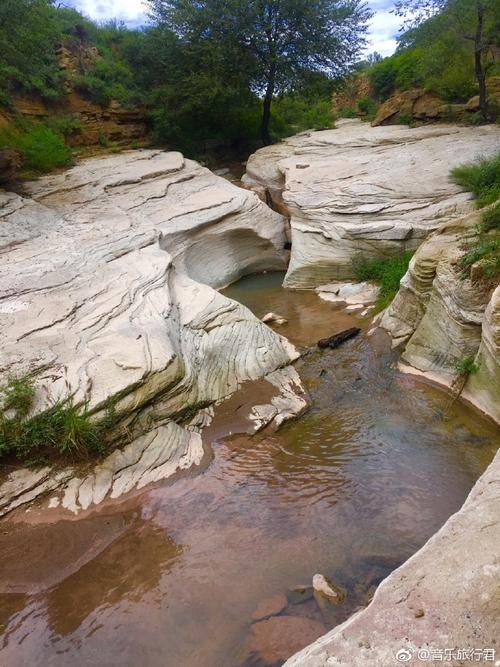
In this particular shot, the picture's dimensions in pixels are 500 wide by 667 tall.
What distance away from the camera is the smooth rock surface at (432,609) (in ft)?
7.22

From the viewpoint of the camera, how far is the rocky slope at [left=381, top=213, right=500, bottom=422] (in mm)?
5094

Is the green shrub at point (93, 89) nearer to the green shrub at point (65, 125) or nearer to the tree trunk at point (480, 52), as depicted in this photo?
the green shrub at point (65, 125)

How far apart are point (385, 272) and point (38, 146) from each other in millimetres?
9319

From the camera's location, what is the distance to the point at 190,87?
15594 millimetres

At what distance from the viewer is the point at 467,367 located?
18.1 ft

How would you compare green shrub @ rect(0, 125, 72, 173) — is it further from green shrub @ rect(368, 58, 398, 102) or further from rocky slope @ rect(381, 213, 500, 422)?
green shrub @ rect(368, 58, 398, 102)

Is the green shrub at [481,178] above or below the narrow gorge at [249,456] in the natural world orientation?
above

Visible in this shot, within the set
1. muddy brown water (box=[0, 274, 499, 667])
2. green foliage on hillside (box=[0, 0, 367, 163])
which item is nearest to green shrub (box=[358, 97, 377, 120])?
green foliage on hillside (box=[0, 0, 367, 163])

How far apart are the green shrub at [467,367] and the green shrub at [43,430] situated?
4056 mm

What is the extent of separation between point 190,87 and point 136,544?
15289mm

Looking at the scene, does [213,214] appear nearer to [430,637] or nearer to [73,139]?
[73,139]

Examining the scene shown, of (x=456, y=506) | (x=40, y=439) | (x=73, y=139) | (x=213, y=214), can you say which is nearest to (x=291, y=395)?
(x=456, y=506)

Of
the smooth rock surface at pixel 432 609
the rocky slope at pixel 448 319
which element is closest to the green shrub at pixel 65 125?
the rocky slope at pixel 448 319

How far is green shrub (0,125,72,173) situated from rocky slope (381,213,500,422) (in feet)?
31.4
